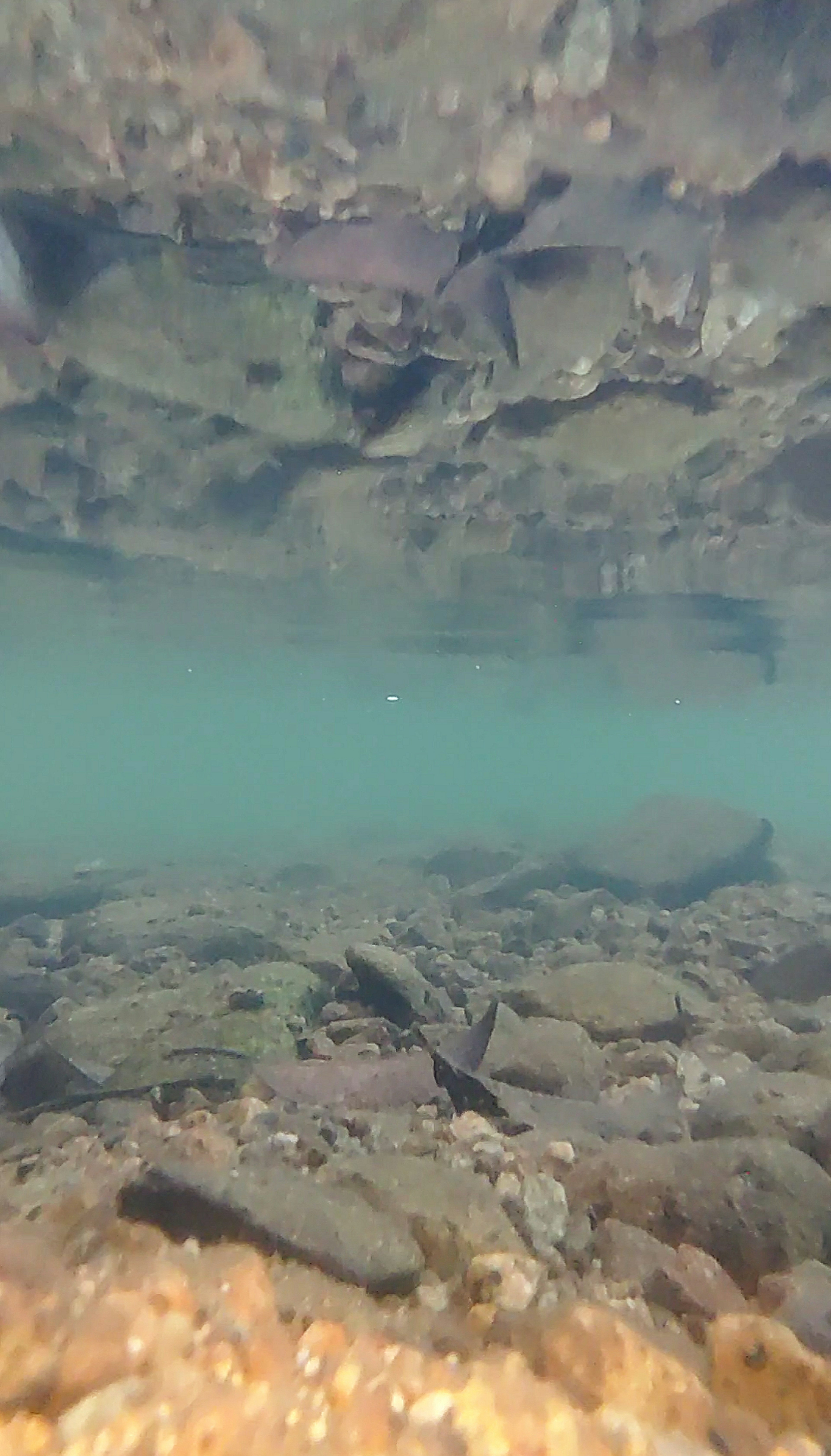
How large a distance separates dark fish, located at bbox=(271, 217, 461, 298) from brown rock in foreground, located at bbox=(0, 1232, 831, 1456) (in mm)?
6904

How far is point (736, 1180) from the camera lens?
3.34 metres

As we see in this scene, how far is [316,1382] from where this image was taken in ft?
6.07

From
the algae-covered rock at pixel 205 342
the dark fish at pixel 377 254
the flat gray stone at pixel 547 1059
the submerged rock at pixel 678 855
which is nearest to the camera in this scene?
the flat gray stone at pixel 547 1059

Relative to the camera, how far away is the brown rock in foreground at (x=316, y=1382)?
1685 mm

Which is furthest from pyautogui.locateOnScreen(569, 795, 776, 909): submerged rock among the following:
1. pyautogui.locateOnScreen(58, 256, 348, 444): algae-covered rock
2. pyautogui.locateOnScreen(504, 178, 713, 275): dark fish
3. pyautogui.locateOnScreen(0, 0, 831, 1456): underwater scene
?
pyautogui.locateOnScreen(504, 178, 713, 275): dark fish

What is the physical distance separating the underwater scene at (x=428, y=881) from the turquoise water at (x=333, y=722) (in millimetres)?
8953

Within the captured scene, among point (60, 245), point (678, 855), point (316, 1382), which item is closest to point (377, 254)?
point (60, 245)

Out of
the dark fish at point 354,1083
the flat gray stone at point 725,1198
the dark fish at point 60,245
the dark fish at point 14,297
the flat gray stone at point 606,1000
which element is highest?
the dark fish at point 60,245

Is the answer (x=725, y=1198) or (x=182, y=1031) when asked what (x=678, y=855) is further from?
(x=725, y=1198)

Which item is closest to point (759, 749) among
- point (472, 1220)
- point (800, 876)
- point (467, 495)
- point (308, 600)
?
point (800, 876)

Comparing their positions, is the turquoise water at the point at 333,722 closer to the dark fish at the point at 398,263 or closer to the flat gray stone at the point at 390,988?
the dark fish at the point at 398,263

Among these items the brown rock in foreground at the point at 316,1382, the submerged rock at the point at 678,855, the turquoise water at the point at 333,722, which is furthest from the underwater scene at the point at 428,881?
the turquoise water at the point at 333,722

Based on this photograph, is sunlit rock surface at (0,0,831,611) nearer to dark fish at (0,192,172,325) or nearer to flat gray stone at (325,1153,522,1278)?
dark fish at (0,192,172,325)

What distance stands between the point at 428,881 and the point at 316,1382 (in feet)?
55.1
